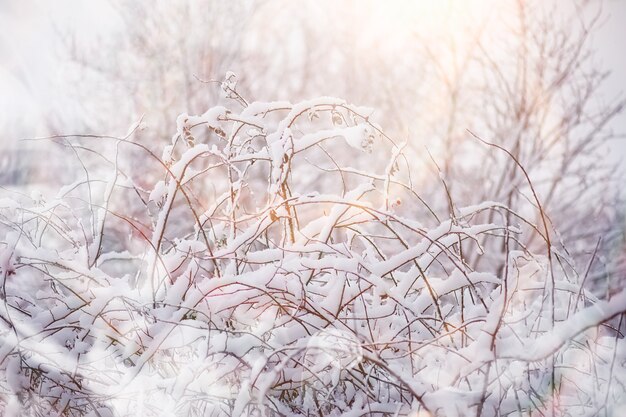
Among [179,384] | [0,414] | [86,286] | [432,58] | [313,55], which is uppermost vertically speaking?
[313,55]

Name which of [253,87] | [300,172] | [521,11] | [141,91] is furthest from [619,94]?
[141,91]

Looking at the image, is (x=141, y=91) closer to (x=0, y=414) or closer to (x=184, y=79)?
(x=184, y=79)

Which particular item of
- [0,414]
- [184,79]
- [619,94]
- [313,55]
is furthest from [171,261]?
[313,55]

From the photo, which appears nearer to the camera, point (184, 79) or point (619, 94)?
point (619, 94)

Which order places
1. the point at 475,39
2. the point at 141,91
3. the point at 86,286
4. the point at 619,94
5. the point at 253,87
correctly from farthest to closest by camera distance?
1. the point at 253,87
2. the point at 141,91
3. the point at 475,39
4. the point at 619,94
5. the point at 86,286

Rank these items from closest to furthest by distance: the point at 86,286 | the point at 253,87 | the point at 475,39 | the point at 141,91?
the point at 86,286, the point at 475,39, the point at 141,91, the point at 253,87

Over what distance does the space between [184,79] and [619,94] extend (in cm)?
697

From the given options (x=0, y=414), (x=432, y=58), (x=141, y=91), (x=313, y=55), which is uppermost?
(x=313, y=55)

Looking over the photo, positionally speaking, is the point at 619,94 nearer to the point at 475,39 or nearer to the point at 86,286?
the point at 475,39

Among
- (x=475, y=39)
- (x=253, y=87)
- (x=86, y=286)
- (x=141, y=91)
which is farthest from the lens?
(x=253, y=87)

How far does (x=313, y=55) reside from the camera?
12.0 metres

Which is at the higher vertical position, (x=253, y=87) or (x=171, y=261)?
(x=253, y=87)

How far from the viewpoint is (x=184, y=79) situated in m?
10.5

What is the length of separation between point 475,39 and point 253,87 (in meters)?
4.45
